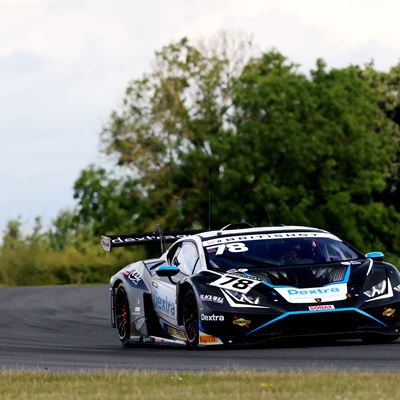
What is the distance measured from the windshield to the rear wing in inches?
93.1

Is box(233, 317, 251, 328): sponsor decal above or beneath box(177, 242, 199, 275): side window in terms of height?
beneath

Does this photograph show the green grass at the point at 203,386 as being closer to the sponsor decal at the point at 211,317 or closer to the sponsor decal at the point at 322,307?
the sponsor decal at the point at 211,317

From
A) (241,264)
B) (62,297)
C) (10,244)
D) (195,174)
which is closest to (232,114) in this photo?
(195,174)

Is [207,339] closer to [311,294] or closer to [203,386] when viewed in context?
[311,294]

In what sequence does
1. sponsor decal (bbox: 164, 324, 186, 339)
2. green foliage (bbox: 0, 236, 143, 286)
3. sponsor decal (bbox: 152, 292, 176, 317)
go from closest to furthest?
1. sponsor decal (bbox: 164, 324, 186, 339)
2. sponsor decal (bbox: 152, 292, 176, 317)
3. green foliage (bbox: 0, 236, 143, 286)

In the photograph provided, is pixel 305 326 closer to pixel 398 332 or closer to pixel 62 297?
pixel 398 332

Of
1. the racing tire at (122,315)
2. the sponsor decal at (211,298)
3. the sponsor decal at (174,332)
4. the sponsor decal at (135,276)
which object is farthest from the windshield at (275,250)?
the racing tire at (122,315)

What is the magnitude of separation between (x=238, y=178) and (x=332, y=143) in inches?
240

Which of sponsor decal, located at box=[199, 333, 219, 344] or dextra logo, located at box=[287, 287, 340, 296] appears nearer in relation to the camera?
dextra logo, located at box=[287, 287, 340, 296]

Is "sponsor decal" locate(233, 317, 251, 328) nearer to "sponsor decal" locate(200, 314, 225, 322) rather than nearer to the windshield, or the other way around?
"sponsor decal" locate(200, 314, 225, 322)

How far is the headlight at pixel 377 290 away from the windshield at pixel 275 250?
0.72 metres

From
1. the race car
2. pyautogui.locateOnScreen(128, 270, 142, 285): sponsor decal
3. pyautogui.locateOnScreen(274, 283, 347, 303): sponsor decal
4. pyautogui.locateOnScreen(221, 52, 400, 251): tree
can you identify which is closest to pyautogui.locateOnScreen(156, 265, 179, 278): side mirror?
the race car

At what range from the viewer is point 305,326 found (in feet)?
47.6

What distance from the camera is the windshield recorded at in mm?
15375
